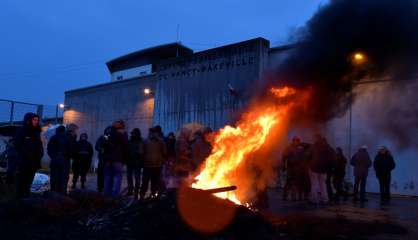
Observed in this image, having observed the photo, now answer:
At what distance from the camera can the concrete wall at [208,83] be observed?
18.2 m

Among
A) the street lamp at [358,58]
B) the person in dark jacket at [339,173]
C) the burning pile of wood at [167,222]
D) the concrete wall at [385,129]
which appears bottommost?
the burning pile of wood at [167,222]

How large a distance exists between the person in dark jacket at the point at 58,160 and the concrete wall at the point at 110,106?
13884mm

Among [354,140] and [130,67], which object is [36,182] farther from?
[130,67]

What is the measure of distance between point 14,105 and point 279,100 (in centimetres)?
1764

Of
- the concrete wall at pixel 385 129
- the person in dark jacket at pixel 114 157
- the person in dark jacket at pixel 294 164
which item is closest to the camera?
the person in dark jacket at pixel 114 157

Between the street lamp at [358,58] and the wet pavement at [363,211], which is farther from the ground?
the street lamp at [358,58]

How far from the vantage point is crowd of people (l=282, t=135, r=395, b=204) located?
38.5 ft

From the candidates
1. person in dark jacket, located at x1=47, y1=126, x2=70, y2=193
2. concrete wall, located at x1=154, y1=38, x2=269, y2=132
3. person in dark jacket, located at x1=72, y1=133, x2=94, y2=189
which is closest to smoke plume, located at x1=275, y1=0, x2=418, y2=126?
person in dark jacket, located at x1=47, y1=126, x2=70, y2=193

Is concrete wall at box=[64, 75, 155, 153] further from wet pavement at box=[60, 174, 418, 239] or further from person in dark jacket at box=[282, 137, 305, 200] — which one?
wet pavement at box=[60, 174, 418, 239]

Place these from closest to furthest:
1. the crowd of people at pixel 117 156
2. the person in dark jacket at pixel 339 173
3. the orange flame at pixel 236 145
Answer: the crowd of people at pixel 117 156 → the orange flame at pixel 236 145 → the person in dark jacket at pixel 339 173

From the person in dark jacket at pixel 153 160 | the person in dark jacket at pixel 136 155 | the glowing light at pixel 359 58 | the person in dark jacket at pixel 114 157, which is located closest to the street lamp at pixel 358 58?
the glowing light at pixel 359 58

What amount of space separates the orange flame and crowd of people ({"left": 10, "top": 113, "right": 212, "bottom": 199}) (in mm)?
688

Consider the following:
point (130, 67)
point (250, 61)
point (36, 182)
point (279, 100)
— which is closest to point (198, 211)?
point (279, 100)

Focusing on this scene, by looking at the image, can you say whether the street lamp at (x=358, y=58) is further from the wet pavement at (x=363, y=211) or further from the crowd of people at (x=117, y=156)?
the crowd of people at (x=117, y=156)
